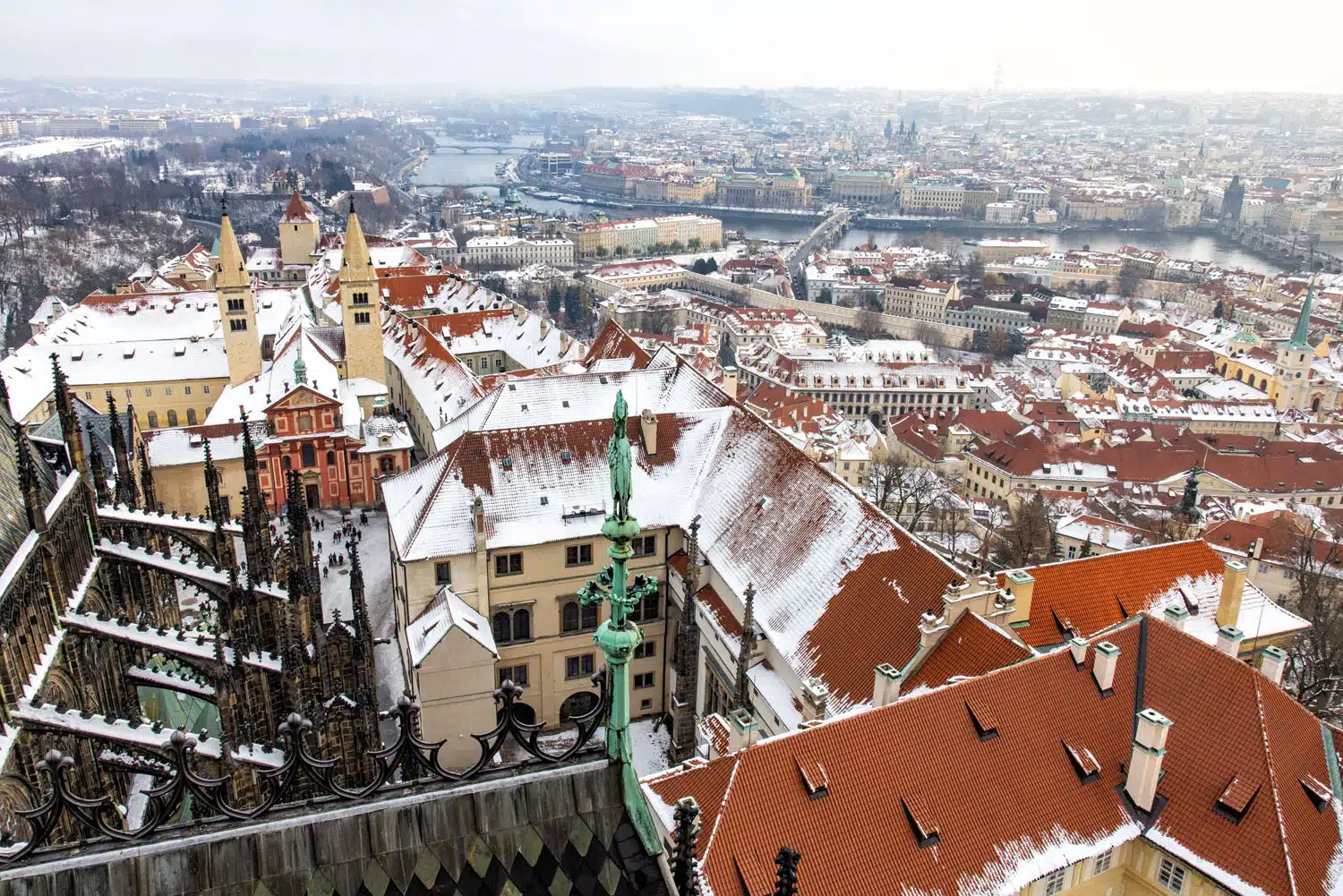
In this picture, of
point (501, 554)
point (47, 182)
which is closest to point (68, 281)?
point (47, 182)

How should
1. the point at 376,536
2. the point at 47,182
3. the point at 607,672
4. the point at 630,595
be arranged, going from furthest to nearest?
the point at 47,182
the point at 376,536
the point at 607,672
the point at 630,595

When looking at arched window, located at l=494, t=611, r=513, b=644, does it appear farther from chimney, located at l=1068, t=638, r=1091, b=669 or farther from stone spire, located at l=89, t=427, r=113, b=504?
chimney, located at l=1068, t=638, r=1091, b=669

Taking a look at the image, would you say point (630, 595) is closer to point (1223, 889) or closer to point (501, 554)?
point (1223, 889)

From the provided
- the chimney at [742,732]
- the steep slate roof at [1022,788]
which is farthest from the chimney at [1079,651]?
the chimney at [742,732]

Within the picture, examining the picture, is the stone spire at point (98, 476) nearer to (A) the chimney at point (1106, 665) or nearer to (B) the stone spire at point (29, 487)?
(B) the stone spire at point (29, 487)

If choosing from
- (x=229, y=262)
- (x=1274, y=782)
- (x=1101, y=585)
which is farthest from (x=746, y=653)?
(x=229, y=262)

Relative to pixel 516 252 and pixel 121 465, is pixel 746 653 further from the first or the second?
pixel 516 252
